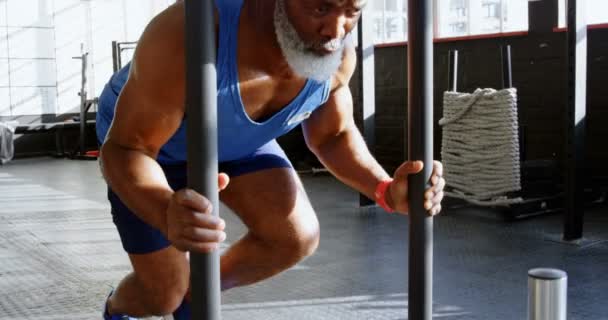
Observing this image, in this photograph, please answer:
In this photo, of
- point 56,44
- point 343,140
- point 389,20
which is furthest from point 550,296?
point 56,44

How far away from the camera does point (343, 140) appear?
166 cm

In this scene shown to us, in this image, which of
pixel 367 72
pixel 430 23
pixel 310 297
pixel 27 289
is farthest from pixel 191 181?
pixel 367 72

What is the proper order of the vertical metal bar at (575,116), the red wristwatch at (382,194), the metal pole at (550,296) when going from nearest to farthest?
the metal pole at (550,296) < the red wristwatch at (382,194) < the vertical metal bar at (575,116)

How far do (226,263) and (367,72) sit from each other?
99.5 inches

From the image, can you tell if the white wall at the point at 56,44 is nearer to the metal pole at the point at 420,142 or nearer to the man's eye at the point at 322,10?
the man's eye at the point at 322,10

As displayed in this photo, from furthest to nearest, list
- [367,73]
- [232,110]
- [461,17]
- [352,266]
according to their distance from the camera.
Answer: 1. [461,17]
2. [367,73]
3. [352,266]
4. [232,110]

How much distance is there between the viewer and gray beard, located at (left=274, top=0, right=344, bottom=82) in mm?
1249

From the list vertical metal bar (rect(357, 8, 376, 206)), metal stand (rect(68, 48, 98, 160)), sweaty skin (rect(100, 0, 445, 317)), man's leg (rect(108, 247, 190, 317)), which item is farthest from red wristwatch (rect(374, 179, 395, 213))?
metal stand (rect(68, 48, 98, 160))

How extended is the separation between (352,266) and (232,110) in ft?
5.25

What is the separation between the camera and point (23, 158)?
25.6 feet

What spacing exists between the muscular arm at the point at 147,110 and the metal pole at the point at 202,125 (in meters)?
0.47

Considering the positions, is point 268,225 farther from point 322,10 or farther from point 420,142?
point 420,142

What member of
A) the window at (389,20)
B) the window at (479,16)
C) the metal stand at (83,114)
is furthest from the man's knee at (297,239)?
the metal stand at (83,114)

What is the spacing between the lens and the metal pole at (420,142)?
91cm
